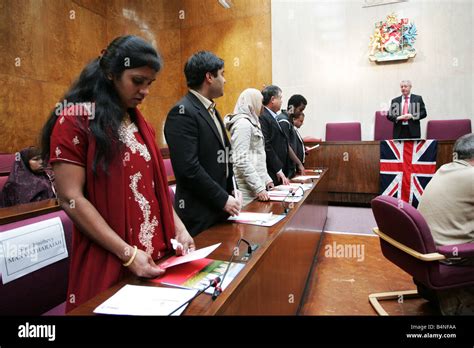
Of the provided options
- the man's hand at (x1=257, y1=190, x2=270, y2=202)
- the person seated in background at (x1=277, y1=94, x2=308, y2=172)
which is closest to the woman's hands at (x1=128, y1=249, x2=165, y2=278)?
the man's hand at (x1=257, y1=190, x2=270, y2=202)

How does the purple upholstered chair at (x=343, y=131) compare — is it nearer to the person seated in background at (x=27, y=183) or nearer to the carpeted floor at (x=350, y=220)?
the carpeted floor at (x=350, y=220)

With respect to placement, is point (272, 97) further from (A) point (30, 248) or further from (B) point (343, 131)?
(B) point (343, 131)

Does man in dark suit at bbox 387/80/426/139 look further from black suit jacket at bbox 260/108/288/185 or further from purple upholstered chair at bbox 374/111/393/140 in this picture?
black suit jacket at bbox 260/108/288/185

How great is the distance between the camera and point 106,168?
35.4 inches

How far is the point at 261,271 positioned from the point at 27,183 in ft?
6.72

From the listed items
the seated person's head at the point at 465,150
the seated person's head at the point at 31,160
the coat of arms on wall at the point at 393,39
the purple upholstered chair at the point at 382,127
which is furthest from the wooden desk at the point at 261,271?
the coat of arms on wall at the point at 393,39

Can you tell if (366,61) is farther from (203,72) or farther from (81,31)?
(203,72)

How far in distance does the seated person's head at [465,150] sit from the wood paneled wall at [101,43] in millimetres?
4959

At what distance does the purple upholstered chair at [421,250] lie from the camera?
169cm

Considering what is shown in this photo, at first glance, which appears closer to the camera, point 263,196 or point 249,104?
point 263,196

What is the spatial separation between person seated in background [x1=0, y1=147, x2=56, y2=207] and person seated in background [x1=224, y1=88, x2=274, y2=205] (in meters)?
1.32

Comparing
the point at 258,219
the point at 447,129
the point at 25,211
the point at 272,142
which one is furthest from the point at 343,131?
the point at 25,211
